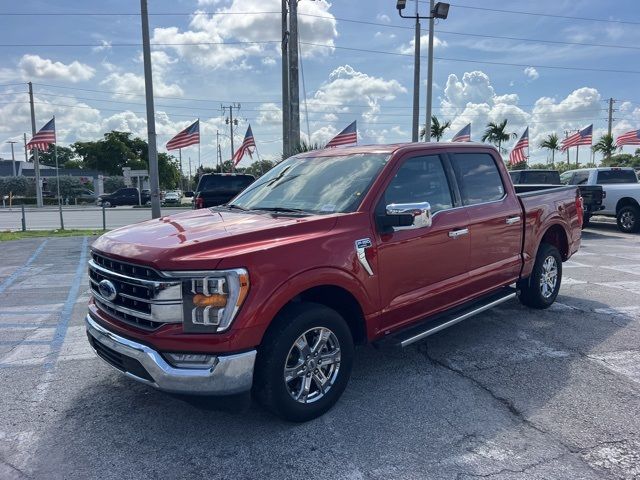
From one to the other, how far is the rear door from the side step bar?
12 cm

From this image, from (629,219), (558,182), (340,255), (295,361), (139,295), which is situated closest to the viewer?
(139,295)

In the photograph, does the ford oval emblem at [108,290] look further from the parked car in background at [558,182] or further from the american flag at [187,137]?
the american flag at [187,137]

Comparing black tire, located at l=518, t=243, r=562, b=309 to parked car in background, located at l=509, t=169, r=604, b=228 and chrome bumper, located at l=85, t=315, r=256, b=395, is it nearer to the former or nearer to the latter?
chrome bumper, located at l=85, t=315, r=256, b=395

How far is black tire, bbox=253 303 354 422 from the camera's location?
3.21 metres

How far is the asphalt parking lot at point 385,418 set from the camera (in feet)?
9.95

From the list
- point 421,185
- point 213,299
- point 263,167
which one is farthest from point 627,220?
point 263,167

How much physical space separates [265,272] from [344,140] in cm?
1701

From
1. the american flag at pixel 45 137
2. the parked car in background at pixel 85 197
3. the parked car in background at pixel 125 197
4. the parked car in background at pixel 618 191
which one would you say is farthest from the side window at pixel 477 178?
the parked car in background at pixel 85 197

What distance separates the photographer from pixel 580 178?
15812mm

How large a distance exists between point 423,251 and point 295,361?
1.47m

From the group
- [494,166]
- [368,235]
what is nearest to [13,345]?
[368,235]

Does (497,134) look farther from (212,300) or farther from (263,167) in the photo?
(212,300)

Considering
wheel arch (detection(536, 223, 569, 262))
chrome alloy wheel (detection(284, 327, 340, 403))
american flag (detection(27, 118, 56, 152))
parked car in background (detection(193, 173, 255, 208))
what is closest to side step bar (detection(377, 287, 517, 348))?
chrome alloy wheel (detection(284, 327, 340, 403))

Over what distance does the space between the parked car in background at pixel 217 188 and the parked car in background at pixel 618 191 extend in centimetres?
983
